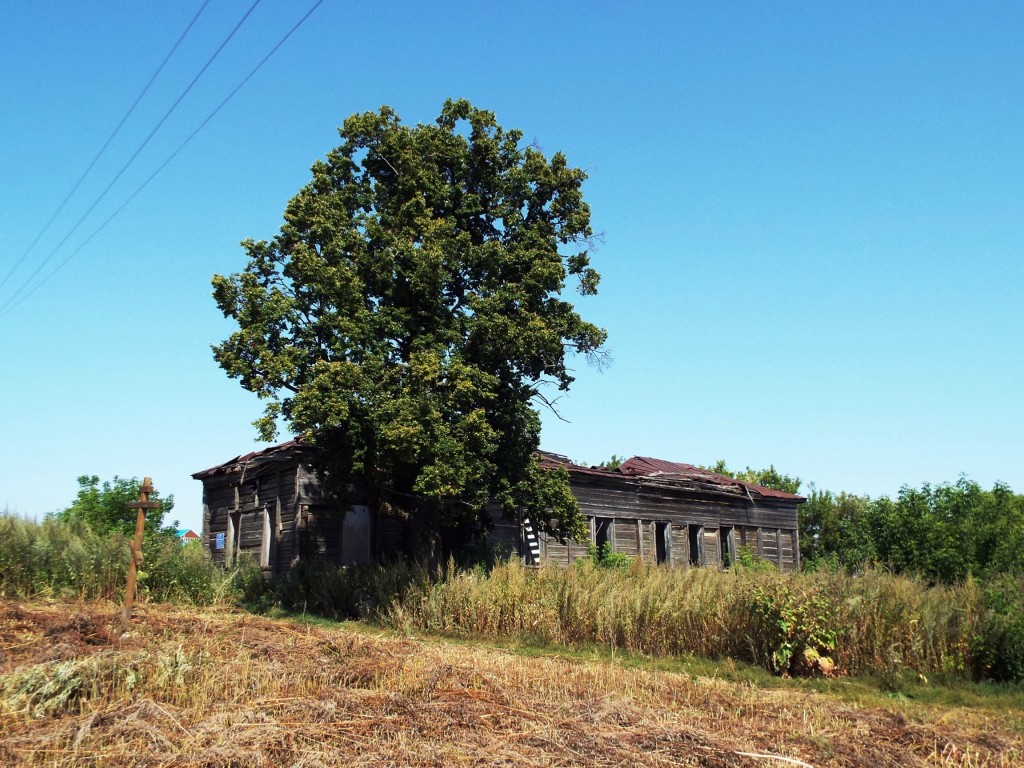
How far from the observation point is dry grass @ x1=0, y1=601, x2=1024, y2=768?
6.37 metres

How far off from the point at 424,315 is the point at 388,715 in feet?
42.1

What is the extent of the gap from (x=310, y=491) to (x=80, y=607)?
26.0ft

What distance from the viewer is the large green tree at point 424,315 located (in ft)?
58.4

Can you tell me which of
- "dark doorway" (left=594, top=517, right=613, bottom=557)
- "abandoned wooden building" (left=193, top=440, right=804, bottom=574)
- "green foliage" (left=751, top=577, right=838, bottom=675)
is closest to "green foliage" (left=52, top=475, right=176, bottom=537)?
"abandoned wooden building" (left=193, top=440, right=804, bottom=574)

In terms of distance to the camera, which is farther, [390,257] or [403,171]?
[403,171]

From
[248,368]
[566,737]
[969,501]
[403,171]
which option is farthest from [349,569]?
[969,501]

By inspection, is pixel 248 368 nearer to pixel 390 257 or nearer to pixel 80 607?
pixel 390 257

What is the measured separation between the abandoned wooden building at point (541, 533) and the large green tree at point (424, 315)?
9.06ft

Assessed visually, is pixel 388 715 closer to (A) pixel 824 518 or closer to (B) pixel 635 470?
Answer: (B) pixel 635 470

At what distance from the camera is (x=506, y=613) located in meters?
16.3

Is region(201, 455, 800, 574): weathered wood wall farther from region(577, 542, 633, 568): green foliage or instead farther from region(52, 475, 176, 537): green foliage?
region(52, 475, 176, 537): green foliage

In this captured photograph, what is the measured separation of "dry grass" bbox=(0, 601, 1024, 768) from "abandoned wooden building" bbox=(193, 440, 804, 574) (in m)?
11.0

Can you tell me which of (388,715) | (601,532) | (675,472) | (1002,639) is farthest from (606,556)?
(388,715)

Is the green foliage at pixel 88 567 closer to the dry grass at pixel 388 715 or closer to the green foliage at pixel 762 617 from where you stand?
the green foliage at pixel 762 617
